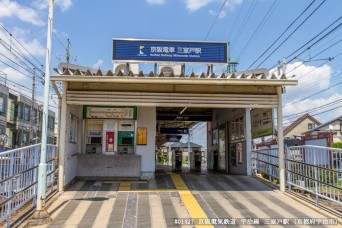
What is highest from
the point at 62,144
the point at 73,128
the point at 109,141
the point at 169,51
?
the point at 169,51

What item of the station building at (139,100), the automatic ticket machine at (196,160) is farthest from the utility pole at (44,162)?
the automatic ticket machine at (196,160)

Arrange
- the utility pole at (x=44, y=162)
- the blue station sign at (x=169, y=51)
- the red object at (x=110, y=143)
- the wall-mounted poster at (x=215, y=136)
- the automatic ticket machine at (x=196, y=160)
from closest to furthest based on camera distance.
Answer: the utility pole at (x=44, y=162) < the blue station sign at (x=169, y=51) < the red object at (x=110, y=143) < the wall-mounted poster at (x=215, y=136) < the automatic ticket machine at (x=196, y=160)

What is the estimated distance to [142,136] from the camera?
12.9 meters

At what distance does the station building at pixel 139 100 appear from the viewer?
33.7ft

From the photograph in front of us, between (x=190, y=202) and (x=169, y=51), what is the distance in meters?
5.29

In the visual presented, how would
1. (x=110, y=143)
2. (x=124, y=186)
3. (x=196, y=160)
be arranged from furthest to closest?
(x=196, y=160) < (x=110, y=143) < (x=124, y=186)

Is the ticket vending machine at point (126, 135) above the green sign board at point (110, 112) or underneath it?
underneath

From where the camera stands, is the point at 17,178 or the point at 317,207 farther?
the point at 317,207

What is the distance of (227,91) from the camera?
36.2 ft

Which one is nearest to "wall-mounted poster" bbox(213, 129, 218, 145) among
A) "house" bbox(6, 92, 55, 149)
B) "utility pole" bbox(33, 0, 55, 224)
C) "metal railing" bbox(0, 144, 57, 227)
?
"metal railing" bbox(0, 144, 57, 227)

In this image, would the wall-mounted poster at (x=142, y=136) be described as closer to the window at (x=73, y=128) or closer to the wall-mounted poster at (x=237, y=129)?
the window at (x=73, y=128)

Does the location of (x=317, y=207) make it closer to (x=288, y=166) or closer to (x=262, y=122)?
(x=288, y=166)

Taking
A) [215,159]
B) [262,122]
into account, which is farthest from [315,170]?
[215,159]

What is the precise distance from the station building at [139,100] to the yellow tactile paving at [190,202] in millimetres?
1698
